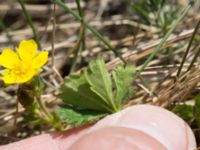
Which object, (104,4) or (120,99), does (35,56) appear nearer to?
(120,99)

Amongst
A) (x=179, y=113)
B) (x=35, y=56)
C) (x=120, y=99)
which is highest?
(x=35, y=56)

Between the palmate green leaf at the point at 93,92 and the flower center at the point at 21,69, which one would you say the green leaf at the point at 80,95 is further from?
the flower center at the point at 21,69

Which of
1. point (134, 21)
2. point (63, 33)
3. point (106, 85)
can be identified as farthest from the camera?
point (63, 33)

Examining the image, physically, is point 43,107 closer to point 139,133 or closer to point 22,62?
point 22,62

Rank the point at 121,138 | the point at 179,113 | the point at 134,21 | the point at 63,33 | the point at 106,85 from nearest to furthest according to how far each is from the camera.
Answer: the point at 121,138
the point at 106,85
the point at 179,113
the point at 134,21
the point at 63,33

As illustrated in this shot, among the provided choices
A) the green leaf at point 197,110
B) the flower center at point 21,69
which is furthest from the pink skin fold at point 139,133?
the flower center at point 21,69

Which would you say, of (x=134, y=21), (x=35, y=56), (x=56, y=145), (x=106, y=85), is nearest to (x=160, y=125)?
(x=106, y=85)

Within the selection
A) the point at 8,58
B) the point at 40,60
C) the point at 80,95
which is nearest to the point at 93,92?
the point at 80,95
